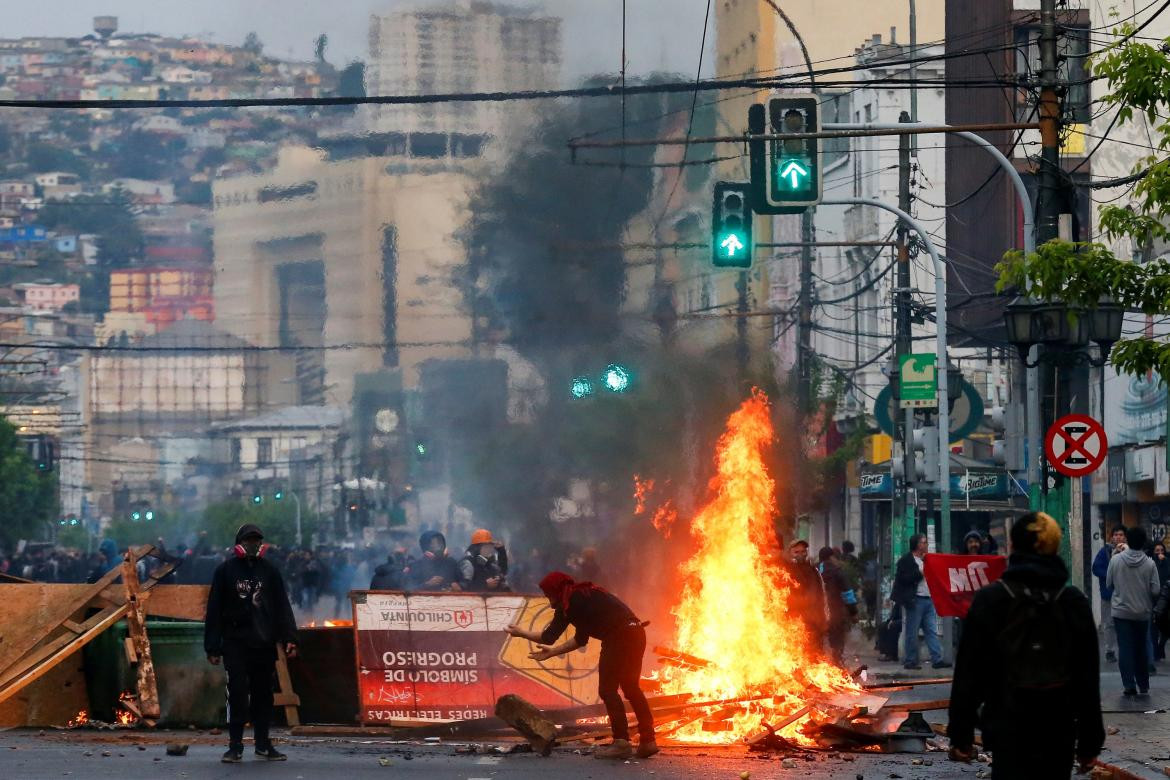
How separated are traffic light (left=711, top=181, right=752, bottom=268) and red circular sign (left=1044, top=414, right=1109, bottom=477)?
14.8 ft

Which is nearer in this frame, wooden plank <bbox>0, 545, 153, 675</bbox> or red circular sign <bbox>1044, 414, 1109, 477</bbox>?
wooden plank <bbox>0, 545, 153, 675</bbox>

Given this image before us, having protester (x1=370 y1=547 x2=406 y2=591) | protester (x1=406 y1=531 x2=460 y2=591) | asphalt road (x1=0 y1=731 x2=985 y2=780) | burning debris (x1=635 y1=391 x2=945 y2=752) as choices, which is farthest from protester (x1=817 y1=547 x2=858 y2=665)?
asphalt road (x1=0 y1=731 x2=985 y2=780)

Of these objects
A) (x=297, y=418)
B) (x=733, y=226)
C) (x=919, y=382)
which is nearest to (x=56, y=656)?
(x=733, y=226)

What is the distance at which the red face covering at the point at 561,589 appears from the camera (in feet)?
41.7

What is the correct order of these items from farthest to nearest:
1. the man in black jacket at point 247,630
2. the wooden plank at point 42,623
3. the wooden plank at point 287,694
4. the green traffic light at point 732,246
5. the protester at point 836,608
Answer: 1. the protester at point 836,608
2. the green traffic light at point 732,246
3. the wooden plank at point 42,623
4. the wooden plank at point 287,694
5. the man in black jacket at point 247,630

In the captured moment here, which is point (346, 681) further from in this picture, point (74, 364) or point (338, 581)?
point (74, 364)

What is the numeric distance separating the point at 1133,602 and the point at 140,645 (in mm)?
8543

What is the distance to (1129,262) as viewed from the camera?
13391 mm

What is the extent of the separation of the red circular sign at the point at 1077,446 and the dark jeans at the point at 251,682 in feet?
22.5

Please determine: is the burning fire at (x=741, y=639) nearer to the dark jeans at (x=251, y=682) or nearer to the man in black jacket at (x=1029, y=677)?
the dark jeans at (x=251, y=682)

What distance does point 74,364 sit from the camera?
103m

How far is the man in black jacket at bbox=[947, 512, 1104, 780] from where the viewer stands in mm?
6762

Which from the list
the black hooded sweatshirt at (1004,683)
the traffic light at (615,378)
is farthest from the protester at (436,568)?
the black hooded sweatshirt at (1004,683)

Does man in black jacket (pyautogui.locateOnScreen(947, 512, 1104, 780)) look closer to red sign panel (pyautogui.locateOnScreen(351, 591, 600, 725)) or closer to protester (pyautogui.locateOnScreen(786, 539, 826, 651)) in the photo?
red sign panel (pyautogui.locateOnScreen(351, 591, 600, 725))
